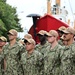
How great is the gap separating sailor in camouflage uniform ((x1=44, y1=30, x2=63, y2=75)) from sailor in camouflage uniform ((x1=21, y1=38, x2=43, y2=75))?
16.1 inches

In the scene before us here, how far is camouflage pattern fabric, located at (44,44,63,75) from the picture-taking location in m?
6.93

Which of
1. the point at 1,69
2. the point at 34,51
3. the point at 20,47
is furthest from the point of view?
the point at 1,69

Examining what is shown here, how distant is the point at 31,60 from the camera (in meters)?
7.46

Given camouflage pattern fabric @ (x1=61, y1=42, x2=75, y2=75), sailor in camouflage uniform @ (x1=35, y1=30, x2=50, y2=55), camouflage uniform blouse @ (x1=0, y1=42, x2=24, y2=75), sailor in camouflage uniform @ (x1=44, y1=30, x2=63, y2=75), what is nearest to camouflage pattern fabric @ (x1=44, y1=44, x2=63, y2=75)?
sailor in camouflage uniform @ (x1=44, y1=30, x2=63, y2=75)

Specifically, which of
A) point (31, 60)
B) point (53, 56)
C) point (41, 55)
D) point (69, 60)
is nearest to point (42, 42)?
point (41, 55)

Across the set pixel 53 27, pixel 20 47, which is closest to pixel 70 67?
pixel 20 47

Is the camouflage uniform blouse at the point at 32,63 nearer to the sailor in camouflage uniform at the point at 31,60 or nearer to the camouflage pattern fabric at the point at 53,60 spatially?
the sailor in camouflage uniform at the point at 31,60

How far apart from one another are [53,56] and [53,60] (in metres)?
0.07

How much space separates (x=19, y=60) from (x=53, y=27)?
352 cm

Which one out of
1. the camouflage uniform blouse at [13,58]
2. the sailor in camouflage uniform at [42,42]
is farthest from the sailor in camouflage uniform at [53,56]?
the camouflage uniform blouse at [13,58]

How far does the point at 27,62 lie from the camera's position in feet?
24.6

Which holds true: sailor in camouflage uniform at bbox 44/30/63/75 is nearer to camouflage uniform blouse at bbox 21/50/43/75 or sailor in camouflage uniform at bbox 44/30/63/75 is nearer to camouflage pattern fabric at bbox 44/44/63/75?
camouflage pattern fabric at bbox 44/44/63/75

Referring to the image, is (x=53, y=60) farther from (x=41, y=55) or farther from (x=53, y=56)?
(x=41, y=55)

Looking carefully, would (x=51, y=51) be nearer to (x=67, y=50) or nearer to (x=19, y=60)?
(x=67, y=50)
